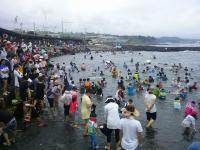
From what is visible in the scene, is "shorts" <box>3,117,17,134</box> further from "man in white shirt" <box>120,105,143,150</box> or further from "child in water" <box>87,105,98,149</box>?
"man in white shirt" <box>120,105,143,150</box>

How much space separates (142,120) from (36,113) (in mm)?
5441

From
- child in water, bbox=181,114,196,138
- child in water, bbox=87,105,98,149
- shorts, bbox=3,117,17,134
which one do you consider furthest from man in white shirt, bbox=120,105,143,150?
child in water, bbox=181,114,196,138

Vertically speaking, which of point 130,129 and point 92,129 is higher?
point 130,129

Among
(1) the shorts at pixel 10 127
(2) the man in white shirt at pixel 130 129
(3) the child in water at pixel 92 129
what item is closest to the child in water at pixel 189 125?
(3) the child in water at pixel 92 129

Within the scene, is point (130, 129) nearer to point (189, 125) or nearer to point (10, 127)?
point (10, 127)

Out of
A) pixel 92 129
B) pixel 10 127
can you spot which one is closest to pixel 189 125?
pixel 92 129

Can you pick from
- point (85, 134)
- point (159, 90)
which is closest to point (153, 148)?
point (85, 134)

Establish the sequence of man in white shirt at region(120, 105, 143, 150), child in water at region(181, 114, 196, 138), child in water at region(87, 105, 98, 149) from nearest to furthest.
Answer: man in white shirt at region(120, 105, 143, 150)
child in water at region(87, 105, 98, 149)
child in water at region(181, 114, 196, 138)

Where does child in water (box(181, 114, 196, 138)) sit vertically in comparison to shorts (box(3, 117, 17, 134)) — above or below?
below

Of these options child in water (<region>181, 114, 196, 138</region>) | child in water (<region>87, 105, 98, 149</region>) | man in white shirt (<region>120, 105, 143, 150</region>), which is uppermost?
man in white shirt (<region>120, 105, 143, 150</region>)

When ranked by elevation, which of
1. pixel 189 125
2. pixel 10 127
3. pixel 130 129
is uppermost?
pixel 130 129

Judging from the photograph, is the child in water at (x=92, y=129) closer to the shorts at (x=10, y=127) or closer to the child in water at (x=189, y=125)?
the shorts at (x=10, y=127)

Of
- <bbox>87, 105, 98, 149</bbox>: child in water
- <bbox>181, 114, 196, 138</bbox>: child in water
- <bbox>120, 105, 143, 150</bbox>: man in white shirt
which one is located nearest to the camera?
<bbox>120, 105, 143, 150</bbox>: man in white shirt

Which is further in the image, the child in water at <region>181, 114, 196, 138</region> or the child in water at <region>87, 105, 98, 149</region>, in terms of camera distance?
the child in water at <region>181, 114, 196, 138</region>
